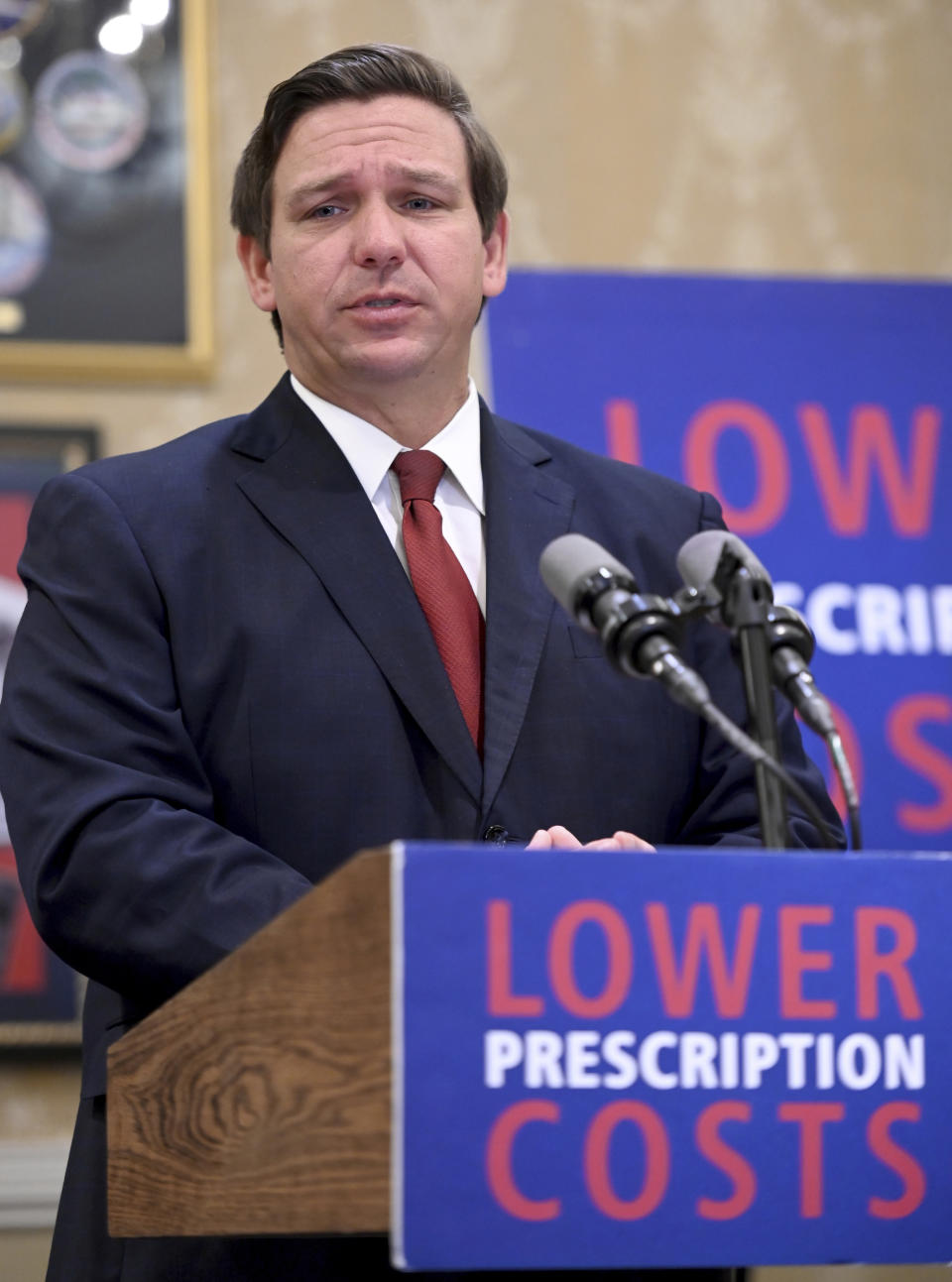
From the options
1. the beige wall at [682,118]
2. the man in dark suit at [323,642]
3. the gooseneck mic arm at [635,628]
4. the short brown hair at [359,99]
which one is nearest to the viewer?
the gooseneck mic arm at [635,628]

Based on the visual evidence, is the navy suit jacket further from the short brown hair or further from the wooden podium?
the short brown hair

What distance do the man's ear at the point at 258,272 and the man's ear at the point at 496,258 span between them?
10.1 inches

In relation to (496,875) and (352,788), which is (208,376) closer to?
(352,788)

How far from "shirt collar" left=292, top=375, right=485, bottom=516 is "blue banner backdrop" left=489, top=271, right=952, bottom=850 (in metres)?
1.02

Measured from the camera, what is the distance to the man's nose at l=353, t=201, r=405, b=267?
73.3 inches

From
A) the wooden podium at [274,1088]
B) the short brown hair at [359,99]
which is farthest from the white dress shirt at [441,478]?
the wooden podium at [274,1088]

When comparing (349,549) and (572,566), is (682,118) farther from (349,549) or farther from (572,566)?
(572,566)

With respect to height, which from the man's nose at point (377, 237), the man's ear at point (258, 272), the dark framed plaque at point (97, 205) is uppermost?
the dark framed plaque at point (97, 205)

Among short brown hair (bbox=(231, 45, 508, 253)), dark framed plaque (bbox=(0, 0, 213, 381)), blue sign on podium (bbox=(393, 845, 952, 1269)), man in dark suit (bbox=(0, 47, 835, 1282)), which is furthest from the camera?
dark framed plaque (bbox=(0, 0, 213, 381))

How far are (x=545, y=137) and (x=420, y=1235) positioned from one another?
8.80 feet

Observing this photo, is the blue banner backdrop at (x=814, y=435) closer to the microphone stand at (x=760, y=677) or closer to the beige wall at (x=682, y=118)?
the beige wall at (x=682, y=118)

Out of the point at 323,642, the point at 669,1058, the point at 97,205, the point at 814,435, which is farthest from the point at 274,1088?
the point at 97,205

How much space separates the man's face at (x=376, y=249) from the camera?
1.89 m

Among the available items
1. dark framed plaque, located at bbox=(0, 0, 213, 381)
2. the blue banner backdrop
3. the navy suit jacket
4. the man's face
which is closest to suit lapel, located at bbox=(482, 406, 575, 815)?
the navy suit jacket
